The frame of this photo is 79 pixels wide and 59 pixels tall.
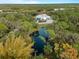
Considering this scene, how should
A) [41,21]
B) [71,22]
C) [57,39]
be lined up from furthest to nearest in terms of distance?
[41,21] → [71,22] → [57,39]

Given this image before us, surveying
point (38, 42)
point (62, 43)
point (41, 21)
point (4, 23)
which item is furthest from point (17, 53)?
point (41, 21)

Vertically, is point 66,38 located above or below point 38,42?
above

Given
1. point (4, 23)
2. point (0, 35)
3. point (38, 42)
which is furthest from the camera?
point (4, 23)

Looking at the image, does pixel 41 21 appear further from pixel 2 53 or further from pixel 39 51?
pixel 2 53

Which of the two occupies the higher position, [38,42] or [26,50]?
[26,50]

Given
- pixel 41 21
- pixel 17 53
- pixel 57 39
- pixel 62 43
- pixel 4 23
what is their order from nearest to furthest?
pixel 17 53 → pixel 62 43 → pixel 57 39 → pixel 4 23 → pixel 41 21

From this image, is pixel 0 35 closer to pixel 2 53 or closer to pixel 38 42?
pixel 38 42

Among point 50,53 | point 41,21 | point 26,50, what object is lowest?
point 41,21

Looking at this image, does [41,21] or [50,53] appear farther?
[41,21]

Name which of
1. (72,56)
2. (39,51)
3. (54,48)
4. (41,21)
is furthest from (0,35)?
(41,21)
